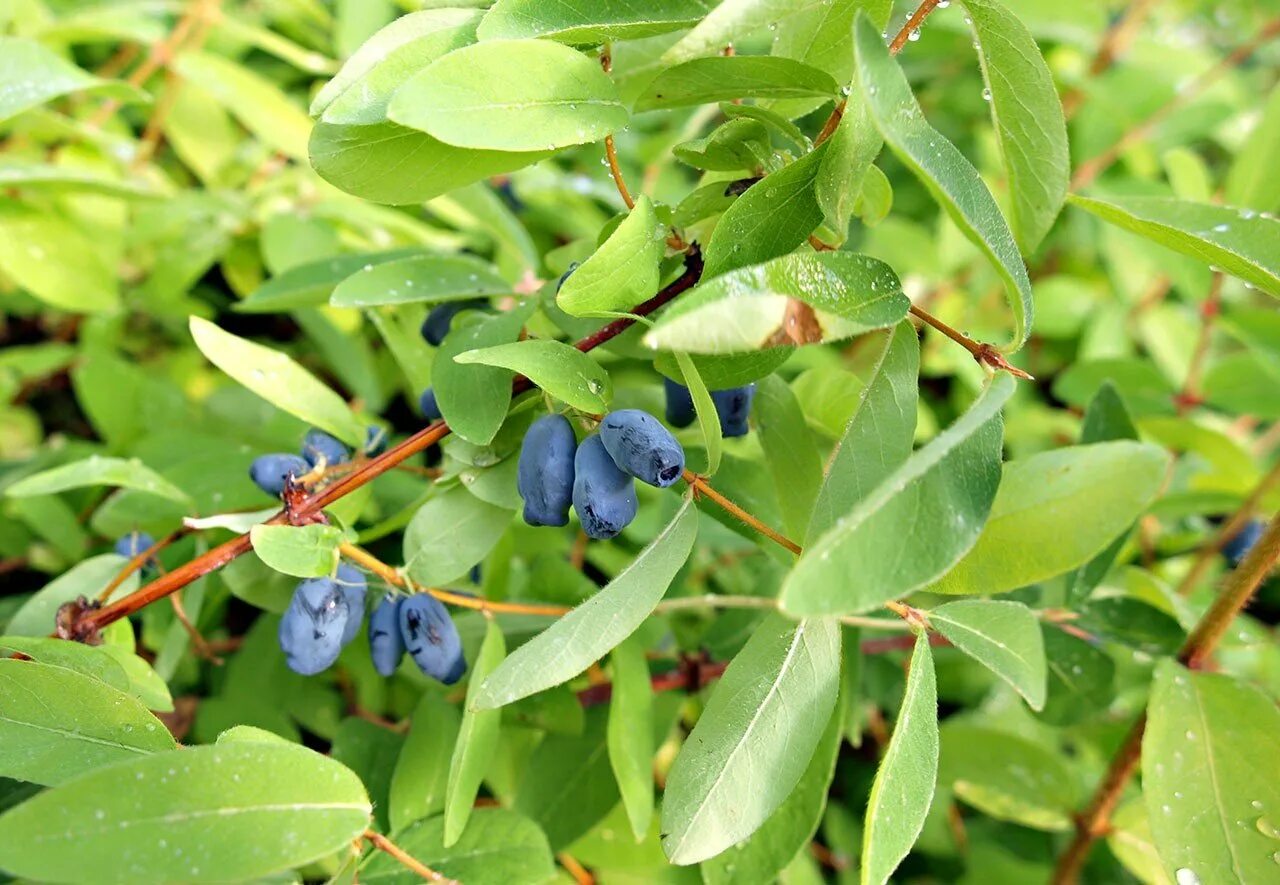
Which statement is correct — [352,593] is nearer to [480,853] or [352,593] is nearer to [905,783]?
[480,853]

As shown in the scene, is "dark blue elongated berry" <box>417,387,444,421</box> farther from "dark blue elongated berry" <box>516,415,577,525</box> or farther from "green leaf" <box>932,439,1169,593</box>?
"green leaf" <box>932,439,1169,593</box>

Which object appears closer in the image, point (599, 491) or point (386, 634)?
point (599, 491)

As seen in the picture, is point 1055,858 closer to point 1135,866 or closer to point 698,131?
point 1135,866

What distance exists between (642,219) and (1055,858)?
1122 mm

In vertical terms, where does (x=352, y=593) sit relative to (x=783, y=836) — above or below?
above

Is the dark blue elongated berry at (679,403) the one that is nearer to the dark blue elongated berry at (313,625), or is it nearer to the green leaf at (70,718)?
the dark blue elongated berry at (313,625)

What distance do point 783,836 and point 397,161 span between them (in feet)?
1.95

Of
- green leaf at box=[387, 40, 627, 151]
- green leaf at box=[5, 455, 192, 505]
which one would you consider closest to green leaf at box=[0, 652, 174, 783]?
green leaf at box=[5, 455, 192, 505]

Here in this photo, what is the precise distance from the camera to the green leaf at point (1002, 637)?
1.97 ft

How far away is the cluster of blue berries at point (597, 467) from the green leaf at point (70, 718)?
0.29 meters

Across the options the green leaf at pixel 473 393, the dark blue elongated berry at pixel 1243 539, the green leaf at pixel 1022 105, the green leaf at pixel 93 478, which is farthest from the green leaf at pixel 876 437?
the dark blue elongated berry at pixel 1243 539

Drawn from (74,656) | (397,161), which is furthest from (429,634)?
(397,161)

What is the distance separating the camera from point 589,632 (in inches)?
23.7

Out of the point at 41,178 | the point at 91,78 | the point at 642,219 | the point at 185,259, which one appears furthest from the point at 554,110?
the point at 185,259
